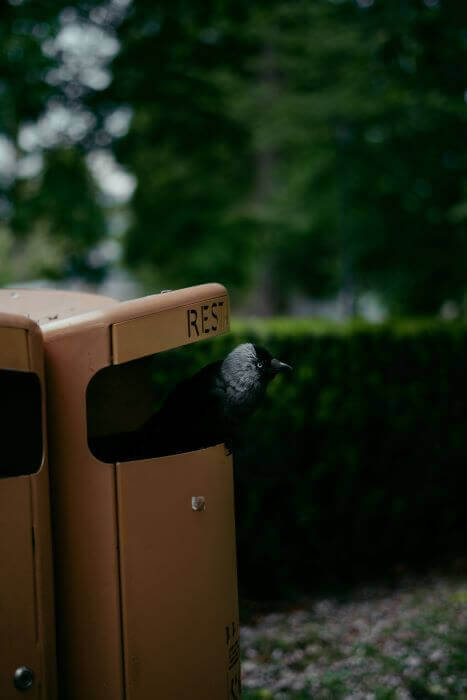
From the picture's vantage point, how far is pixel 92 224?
44.0 ft

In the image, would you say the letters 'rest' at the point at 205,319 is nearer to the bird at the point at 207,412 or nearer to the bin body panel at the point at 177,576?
the bird at the point at 207,412

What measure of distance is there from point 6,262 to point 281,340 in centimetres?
1905

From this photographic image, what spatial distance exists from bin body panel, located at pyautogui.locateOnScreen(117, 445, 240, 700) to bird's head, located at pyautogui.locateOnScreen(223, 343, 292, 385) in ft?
0.93

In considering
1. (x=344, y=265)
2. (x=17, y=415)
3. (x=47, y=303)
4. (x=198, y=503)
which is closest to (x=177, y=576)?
(x=198, y=503)

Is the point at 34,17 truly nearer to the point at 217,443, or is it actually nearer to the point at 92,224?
the point at 217,443

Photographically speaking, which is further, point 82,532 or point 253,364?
point 253,364

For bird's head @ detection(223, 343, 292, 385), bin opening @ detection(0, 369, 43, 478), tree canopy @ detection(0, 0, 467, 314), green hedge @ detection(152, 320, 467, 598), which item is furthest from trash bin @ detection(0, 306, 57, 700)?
tree canopy @ detection(0, 0, 467, 314)

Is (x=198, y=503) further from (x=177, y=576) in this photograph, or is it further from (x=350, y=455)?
(x=350, y=455)

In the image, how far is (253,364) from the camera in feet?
7.88

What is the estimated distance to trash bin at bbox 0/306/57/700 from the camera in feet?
6.03

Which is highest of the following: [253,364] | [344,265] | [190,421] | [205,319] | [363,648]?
[344,265]

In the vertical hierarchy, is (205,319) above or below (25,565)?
above

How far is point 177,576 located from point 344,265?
11.8m

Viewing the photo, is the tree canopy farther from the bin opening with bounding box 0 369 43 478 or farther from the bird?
the bin opening with bounding box 0 369 43 478
